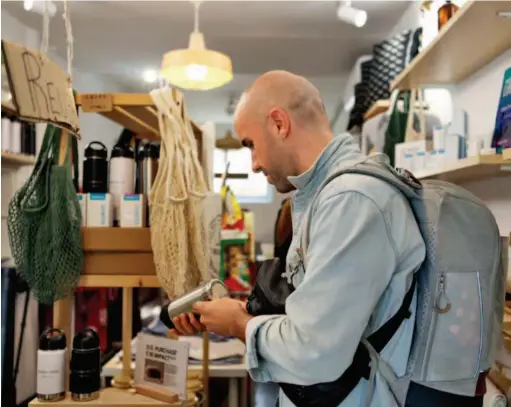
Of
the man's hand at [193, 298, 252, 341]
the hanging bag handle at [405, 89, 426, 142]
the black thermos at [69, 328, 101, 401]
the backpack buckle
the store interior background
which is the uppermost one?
the store interior background

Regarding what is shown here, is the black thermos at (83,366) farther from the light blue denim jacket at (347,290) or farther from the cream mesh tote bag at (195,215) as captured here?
the light blue denim jacket at (347,290)

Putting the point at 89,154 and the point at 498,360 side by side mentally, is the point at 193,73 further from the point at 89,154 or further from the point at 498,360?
the point at 498,360

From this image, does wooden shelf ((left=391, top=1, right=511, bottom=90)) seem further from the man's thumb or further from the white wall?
the man's thumb

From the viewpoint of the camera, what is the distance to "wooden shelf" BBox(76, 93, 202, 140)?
63.7 inches

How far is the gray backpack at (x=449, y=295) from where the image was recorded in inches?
37.3

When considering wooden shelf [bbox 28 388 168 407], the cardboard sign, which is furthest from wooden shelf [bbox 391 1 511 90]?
wooden shelf [bbox 28 388 168 407]

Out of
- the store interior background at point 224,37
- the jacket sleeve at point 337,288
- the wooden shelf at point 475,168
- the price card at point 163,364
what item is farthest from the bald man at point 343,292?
the store interior background at point 224,37

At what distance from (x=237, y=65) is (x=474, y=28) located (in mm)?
3508

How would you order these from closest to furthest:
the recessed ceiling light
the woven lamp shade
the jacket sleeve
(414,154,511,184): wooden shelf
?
1. the jacket sleeve
2. (414,154,511,184): wooden shelf
3. the woven lamp shade
4. the recessed ceiling light

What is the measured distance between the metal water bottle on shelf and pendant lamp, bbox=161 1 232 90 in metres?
1.17

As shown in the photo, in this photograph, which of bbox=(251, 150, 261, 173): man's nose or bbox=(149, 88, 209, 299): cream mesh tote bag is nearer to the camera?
bbox=(251, 150, 261, 173): man's nose

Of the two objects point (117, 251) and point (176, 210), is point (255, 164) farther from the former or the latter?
point (117, 251)

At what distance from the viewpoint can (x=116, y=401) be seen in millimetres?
1605

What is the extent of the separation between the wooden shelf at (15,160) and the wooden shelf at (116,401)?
7.01 feet
